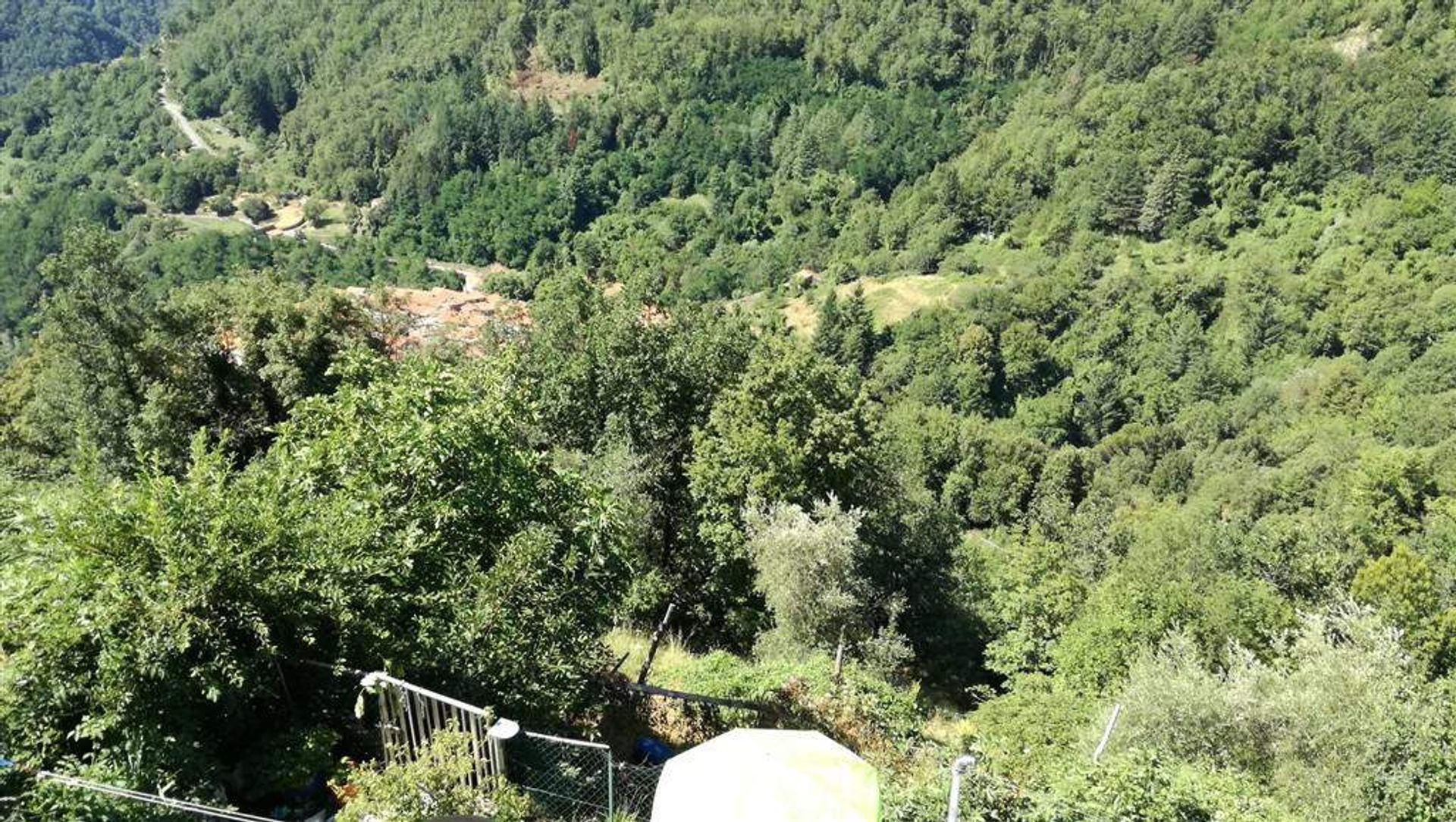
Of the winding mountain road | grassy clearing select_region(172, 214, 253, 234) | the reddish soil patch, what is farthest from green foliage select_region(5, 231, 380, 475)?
the winding mountain road

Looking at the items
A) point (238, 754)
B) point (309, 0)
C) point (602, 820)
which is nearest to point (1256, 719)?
point (602, 820)

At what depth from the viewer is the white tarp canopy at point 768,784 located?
16.6 feet

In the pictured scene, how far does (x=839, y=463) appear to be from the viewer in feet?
58.1

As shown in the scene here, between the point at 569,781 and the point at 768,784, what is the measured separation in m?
3.30

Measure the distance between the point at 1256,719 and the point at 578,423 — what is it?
1525 cm

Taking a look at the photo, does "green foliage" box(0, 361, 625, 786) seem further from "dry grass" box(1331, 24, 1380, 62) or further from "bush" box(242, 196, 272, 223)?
"dry grass" box(1331, 24, 1380, 62)

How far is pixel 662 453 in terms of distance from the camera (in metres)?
19.8

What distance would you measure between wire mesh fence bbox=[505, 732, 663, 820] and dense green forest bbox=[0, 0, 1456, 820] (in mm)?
560

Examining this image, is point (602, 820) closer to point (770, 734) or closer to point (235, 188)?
point (770, 734)

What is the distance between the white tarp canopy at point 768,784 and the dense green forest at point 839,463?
90.0 inches

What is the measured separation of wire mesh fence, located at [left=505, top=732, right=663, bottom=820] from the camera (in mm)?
7617

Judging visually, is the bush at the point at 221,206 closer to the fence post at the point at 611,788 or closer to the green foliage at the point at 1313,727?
the green foliage at the point at 1313,727

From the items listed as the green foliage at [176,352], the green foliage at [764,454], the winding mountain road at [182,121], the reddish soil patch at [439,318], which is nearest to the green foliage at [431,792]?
the green foliage at [764,454]

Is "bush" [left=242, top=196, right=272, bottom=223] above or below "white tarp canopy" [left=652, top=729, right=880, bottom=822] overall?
below
